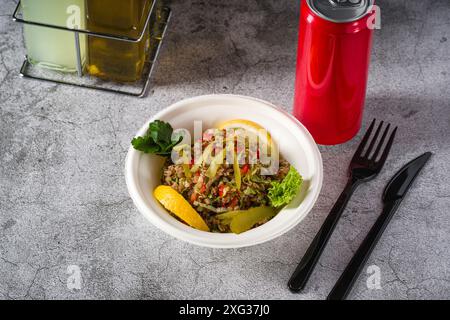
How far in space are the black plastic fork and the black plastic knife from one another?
4 centimetres

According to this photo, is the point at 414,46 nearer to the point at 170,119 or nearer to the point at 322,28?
the point at 322,28

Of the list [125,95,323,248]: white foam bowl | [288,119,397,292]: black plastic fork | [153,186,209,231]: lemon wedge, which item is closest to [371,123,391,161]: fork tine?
[288,119,397,292]: black plastic fork

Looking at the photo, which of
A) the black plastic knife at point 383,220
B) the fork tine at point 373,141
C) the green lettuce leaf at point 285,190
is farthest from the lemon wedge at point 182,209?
the fork tine at point 373,141

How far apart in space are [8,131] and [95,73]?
21 centimetres

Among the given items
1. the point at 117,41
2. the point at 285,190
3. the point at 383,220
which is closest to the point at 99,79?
the point at 117,41

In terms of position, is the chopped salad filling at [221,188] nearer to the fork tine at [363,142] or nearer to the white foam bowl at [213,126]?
the white foam bowl at [213,126]

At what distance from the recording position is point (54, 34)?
4.99 ft

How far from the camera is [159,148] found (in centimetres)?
136

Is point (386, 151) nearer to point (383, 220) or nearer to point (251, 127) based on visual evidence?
point (383, 220)

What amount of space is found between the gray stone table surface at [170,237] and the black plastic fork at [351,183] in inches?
0.8

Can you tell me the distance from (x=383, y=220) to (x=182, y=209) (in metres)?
0.34

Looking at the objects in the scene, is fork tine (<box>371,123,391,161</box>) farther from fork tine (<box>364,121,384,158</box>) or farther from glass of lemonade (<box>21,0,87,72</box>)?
glass of lemonade (<box>21,0,87,72</box>)


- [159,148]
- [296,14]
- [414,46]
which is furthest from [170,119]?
[414,46]
